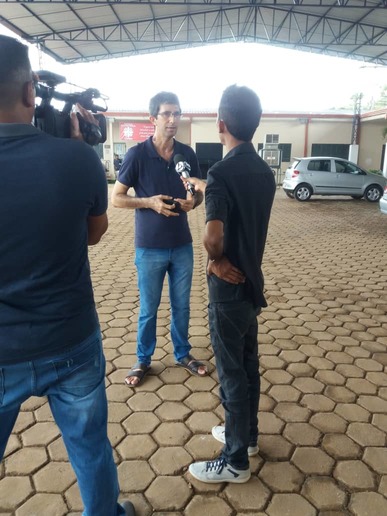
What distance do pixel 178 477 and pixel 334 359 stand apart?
177 centimetres

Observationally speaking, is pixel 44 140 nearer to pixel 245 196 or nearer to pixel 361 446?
pixel 245 196

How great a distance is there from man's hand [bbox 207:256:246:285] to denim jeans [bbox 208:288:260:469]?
11 centimetres

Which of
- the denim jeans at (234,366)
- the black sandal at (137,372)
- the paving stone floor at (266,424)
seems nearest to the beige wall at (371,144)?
the paving stone floor at (266,424)

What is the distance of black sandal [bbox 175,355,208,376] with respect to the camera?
311 centimetres

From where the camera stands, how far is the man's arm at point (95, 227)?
1485 mm

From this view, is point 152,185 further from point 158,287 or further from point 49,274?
point 49,274

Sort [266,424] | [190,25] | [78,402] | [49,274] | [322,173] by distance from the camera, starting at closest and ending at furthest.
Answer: [49,274] → [78,402] → [266,424] → [322,173] → [190,25]

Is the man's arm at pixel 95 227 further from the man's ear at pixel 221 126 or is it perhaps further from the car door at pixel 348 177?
the car door at pixel 348 177

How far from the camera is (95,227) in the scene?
1521 millimetres

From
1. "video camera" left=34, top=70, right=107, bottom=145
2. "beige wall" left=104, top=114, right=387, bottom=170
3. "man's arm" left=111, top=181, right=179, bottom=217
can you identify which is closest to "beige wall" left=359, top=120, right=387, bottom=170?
"beige wall" left=104, top=114, right=387, bottom=170

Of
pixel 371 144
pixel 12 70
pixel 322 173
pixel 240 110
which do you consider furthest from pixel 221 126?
pixel 371 144

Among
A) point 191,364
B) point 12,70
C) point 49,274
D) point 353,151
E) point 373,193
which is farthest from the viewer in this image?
point 353,151

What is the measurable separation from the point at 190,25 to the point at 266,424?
20520mm

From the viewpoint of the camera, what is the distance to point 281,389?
2.94 metres
